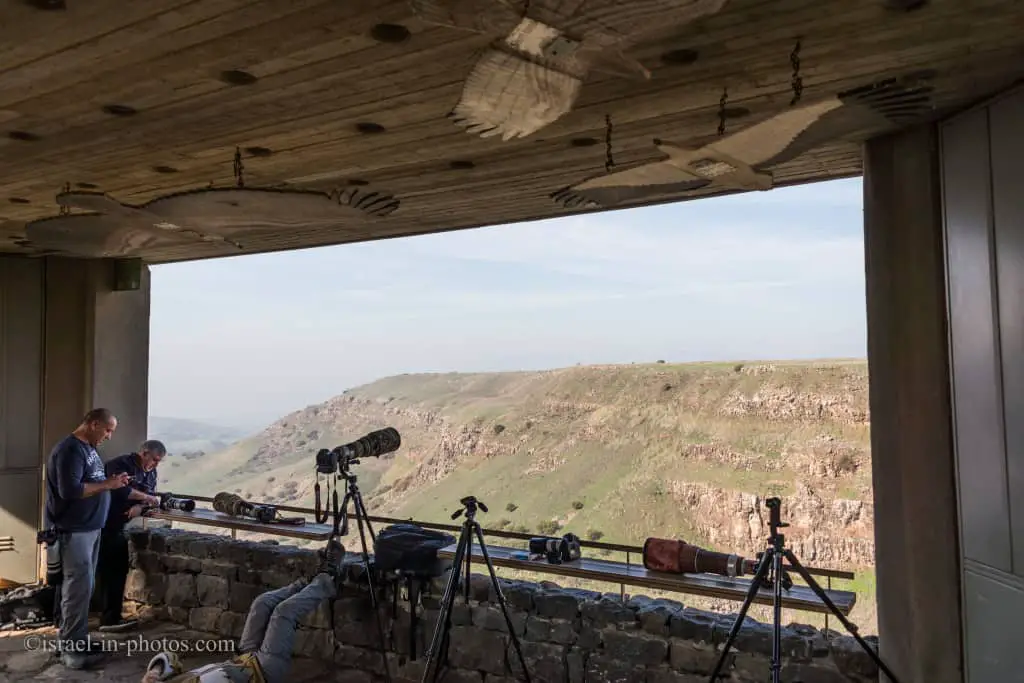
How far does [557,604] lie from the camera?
349 cm

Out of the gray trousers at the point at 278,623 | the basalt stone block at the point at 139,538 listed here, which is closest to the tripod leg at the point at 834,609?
the gray trousers at the point at 278,623

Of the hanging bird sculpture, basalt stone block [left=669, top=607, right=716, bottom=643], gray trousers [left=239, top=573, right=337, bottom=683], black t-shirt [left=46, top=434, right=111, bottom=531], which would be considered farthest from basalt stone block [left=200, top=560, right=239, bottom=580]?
the hanging bird sculpture

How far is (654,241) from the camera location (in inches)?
2046

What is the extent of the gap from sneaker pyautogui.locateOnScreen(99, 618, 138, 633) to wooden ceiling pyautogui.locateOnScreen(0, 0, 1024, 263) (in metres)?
2.85

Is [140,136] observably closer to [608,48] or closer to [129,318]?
[608,48]

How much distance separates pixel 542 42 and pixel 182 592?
15.3 ft

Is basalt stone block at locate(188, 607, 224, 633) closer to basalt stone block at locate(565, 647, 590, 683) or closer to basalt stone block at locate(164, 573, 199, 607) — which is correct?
basalt stone block at locate(164, 573, 199, 607)

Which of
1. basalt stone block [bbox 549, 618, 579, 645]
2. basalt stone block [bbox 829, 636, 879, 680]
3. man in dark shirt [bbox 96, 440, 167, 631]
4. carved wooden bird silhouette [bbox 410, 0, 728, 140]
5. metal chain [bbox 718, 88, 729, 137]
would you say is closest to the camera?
carved wooden bird silhouette [bbox 410, 0, 728, 140]

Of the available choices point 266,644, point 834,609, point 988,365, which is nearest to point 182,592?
point 266,644

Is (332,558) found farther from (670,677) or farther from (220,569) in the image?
(670,677)

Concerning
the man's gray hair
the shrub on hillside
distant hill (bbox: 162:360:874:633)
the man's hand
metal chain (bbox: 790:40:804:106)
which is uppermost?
metal chain (bbox: 790:40:804:106)

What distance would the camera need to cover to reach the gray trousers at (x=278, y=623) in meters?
3.33

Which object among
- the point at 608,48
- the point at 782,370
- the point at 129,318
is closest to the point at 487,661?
the point at 608,48

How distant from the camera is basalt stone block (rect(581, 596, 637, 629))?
10.9 ft
